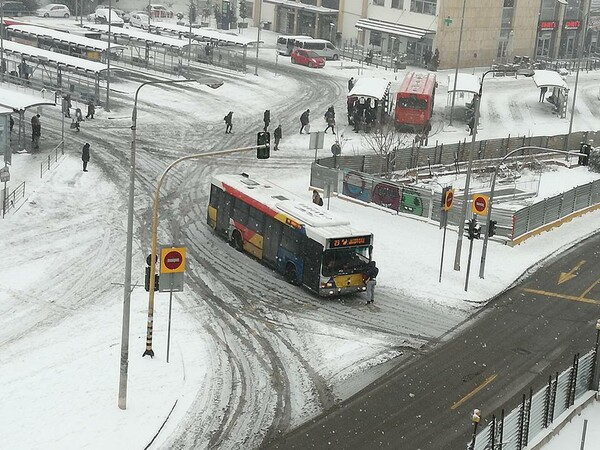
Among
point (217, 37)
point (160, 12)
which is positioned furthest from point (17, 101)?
point (160, 12)

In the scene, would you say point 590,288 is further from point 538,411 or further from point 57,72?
point 57,72

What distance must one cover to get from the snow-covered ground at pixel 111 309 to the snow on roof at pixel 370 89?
284 inches

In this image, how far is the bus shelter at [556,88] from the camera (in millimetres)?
65500

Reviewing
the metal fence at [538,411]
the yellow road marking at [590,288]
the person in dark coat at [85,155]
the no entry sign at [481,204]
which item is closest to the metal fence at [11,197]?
the person in dark coat at [85,155]

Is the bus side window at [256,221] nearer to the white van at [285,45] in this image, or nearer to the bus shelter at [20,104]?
the bus shelter at [20,104]

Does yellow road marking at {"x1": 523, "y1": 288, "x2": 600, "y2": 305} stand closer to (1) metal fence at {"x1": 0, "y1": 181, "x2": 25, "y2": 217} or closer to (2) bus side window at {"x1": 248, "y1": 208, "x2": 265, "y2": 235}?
(2) bus side window at {"x1": 248, "y1": 208, "x2": 265, "y2": 235}

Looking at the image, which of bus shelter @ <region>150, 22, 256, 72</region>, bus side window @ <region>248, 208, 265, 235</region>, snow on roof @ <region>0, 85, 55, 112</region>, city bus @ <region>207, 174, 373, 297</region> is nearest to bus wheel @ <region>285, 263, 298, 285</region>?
city bus @ <region>207, 174, 373, 297</region>

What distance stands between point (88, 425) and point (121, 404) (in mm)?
1077

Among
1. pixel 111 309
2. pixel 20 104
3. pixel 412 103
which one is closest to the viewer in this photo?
pixel 111 309

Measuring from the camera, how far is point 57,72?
6038cm

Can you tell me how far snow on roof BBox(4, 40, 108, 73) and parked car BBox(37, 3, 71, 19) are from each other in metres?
36.4

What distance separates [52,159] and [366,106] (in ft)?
65.2

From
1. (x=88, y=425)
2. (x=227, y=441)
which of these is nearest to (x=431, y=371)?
(x=227, y=441)

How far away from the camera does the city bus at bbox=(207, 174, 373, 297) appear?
30984 millimetres
